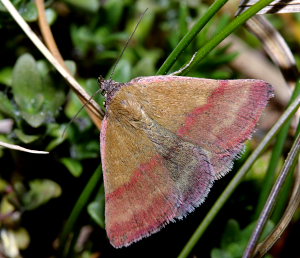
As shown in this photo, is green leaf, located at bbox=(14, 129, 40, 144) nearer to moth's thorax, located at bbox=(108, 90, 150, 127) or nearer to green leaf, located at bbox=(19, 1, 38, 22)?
moth's thorax, located at bbox=(108, 90, 150, 127)

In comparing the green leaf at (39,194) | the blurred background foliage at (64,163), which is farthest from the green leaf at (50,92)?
the green leaf at (39,194)

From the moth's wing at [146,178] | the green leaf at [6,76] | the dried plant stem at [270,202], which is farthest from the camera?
the green leaf at [6,76]

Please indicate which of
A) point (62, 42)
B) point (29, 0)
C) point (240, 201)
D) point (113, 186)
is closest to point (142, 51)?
point (62, 42)

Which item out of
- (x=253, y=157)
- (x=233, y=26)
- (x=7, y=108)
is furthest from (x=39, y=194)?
(x=233, y=26)

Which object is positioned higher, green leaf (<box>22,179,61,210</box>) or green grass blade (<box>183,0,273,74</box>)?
green grass blade (<box>183,0,273,74</box>)

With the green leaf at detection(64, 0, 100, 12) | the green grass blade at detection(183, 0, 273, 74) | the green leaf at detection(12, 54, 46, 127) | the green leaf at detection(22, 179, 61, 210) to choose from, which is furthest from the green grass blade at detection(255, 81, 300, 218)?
the green leaf at detection(64, 0, 100, 12)

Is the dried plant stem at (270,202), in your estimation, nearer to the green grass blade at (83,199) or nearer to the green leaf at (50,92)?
the green grass blade at (83,199)
